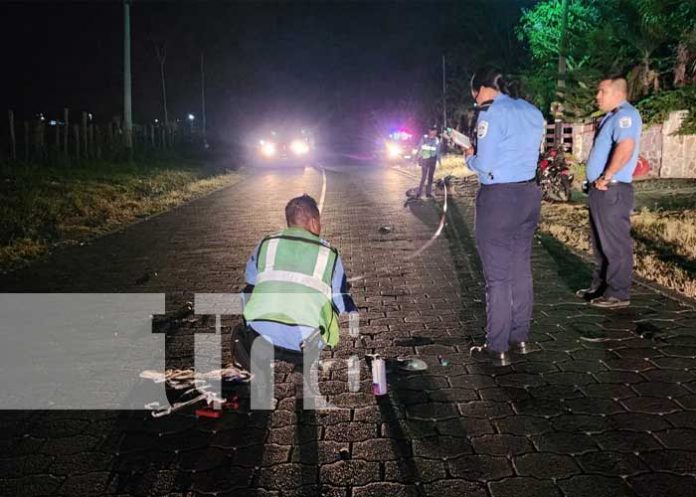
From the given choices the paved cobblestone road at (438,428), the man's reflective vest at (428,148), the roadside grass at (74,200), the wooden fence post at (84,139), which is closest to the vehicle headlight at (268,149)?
the roadside grass at (74,200)

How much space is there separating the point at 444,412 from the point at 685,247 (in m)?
6.11

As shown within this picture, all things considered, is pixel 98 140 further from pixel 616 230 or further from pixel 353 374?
pixel 353 374

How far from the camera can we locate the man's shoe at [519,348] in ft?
16.8

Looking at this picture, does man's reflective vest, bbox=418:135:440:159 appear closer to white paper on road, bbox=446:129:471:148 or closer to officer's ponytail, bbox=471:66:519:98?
white paper on road, bbox=446:129:471:148

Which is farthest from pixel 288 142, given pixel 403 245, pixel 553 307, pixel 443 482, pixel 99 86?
pixel 443 482

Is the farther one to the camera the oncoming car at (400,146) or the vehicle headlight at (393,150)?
the vehicle headlight at (393,150)

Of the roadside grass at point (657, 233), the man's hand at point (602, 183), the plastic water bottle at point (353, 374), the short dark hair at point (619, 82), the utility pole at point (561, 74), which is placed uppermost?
the utility pole at point (561, 74)

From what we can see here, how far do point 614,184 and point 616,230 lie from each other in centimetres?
42

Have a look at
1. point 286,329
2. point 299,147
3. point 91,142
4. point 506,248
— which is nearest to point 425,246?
point 506,248

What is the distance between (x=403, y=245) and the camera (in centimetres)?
1050

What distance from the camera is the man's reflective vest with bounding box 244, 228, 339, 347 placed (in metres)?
4.09

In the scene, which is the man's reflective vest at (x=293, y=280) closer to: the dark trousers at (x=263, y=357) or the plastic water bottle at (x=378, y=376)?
the dark trousers at (x=263, y=357)

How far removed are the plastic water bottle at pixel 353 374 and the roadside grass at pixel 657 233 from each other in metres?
3.65

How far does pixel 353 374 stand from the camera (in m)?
4.83
